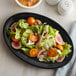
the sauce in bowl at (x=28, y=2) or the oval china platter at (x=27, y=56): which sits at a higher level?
the sauce in bowl at (x=28, y=2)

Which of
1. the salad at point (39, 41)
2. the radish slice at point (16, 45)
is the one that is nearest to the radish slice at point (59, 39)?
the salad at point (39, 41)

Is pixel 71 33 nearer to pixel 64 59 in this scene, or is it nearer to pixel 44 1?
pixel 64 59

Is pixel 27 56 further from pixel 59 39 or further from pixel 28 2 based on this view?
pixel 28 2

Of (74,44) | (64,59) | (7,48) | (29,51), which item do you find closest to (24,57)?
(29,51)

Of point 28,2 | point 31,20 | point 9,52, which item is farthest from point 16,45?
point 28,2

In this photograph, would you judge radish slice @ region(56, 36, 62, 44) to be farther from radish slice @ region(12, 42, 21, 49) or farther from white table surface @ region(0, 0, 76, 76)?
radish slice @ region(12, 42, 21, 49)

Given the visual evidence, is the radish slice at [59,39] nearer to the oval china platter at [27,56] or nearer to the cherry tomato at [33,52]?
the oval china platter at [27,56]
